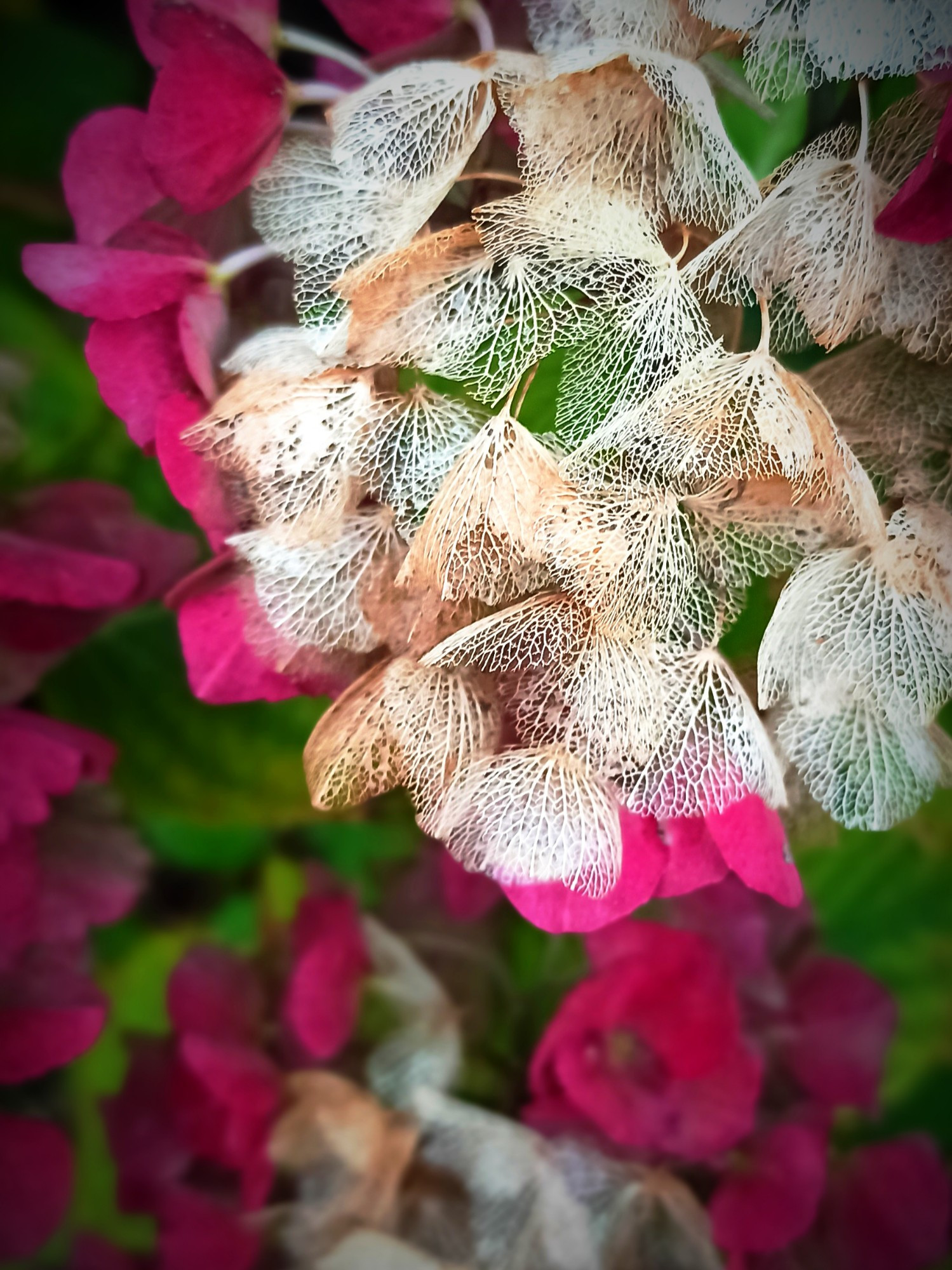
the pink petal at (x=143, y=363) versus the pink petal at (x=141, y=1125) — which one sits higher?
the pink petal at (x=143, y=363)

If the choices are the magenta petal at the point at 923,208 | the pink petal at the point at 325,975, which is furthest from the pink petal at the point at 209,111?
the pink petal at the point at 325,975

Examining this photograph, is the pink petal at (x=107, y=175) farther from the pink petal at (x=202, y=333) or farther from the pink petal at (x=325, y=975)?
the pink petal at (x=325, y=975)

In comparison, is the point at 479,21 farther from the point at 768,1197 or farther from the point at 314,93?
the point at 768,1197

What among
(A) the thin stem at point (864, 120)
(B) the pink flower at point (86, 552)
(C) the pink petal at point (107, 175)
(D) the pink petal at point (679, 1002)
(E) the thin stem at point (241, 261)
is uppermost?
(C) the pink petal at point (107, 175)

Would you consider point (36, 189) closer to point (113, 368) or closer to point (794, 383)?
point (113, 368)

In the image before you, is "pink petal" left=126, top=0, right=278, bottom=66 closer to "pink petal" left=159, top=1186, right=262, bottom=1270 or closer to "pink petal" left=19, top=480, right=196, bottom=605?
"pink petal" left=19, top=480, right=196, bottom=605

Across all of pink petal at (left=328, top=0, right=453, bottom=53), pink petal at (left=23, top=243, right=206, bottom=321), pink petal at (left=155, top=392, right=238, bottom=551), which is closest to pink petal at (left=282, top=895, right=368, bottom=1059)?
pink petal at (left=155, top=392, right=238, bottom=551)

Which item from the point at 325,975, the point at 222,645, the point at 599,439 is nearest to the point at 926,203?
the point at 599,439
